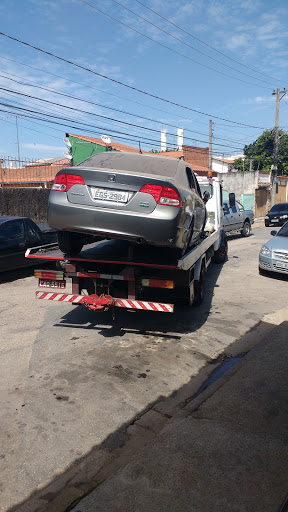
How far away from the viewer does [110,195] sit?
471 cm

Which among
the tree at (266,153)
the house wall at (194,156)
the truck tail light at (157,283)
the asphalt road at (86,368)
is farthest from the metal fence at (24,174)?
the tree at (266,153)

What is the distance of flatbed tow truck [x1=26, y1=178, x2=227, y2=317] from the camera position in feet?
17.1

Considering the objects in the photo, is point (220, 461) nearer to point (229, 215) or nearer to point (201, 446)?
point (201, 446)

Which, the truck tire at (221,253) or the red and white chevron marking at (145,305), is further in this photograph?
the truck tire at (221,253)

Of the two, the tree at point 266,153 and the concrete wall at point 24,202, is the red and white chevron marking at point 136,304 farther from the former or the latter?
the tree at point 266,153

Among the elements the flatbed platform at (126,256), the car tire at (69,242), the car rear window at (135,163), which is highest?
the car rear window at (135,163)

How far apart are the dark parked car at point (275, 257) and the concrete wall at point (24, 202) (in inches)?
418

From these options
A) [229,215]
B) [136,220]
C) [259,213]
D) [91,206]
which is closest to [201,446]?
[136,220]

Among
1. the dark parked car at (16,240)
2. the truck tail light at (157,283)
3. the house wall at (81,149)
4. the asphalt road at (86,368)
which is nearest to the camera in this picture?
the asphalt road at (86,368)

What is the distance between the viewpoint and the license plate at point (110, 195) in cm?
468

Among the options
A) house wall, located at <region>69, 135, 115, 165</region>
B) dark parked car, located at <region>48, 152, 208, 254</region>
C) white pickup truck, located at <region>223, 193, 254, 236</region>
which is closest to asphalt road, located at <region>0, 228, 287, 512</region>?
dark parked car, located at <region>48, 152, 208, 254</region>

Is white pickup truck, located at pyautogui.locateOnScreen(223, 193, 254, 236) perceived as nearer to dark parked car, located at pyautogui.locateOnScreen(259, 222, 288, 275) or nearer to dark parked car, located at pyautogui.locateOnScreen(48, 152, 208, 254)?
dark parked car, located at pyautogui.locateOnScreen(259, 222, 288, 275)

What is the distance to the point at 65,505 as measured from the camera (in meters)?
2.65

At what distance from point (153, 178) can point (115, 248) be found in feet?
5.27
